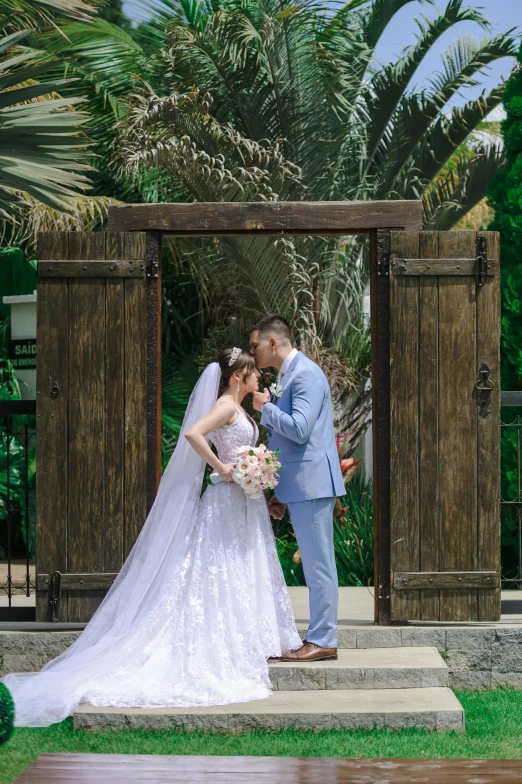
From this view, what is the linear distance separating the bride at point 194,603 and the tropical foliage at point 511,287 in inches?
106

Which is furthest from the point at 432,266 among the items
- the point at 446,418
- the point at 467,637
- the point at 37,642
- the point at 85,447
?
the point at 37,642

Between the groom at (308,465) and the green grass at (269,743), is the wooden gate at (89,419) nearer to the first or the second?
the groom at (308,465)

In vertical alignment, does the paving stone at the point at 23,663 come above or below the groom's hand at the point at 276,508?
below

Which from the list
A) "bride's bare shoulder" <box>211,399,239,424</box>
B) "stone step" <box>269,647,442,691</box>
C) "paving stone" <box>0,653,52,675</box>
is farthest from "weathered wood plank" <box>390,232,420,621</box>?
"paving stone" <box>0,653,52,675</box>

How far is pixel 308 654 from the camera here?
5.18m

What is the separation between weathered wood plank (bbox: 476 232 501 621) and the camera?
18.5ft

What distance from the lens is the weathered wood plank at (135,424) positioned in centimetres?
561

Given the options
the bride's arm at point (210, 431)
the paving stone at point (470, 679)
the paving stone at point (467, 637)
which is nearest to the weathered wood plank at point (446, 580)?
the paving stone at point (467, 637)

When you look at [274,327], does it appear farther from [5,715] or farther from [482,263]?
[5,715]

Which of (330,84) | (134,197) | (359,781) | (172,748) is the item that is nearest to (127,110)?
(134,197)

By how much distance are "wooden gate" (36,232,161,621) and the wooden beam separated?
0.30 meters

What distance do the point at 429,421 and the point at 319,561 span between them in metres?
1.09

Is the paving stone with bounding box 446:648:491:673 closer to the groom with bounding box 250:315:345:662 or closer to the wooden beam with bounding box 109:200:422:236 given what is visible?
the groom with bounding box 250:315:345:662

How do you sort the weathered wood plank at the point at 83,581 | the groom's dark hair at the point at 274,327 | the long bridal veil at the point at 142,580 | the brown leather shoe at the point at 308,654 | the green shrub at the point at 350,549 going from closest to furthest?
the long bridal veil at the point at 142,580 < the brown leather shoe at the point at 308,654 < the groom's dark hair at the point at 274,327 < the weathered wood plank at the point at 83,581 < the green shrub at the point at 350,549
